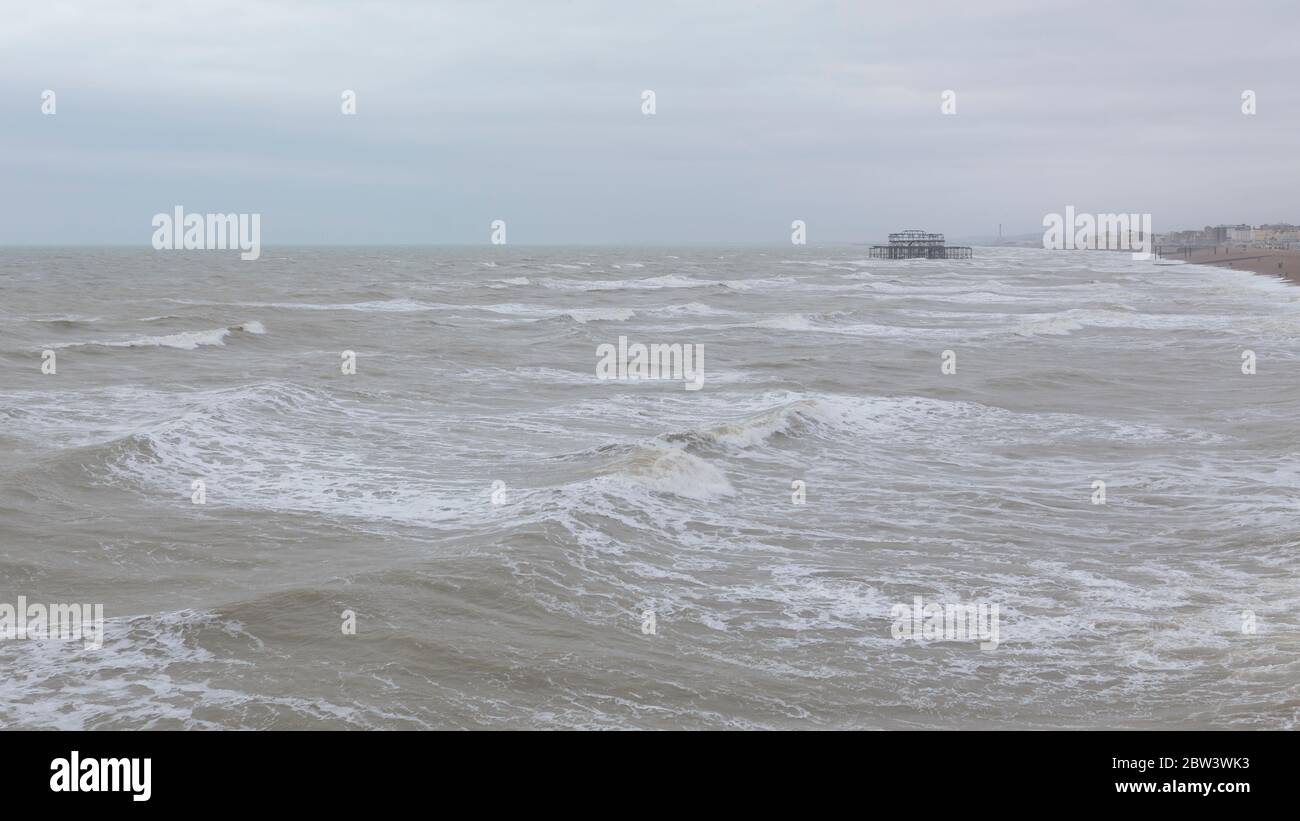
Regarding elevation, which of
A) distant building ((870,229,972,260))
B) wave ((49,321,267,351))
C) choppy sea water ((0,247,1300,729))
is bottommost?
choppy sea water ((0,247,1300,729))

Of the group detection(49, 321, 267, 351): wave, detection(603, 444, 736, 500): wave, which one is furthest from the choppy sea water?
detection(49, 321, 267, 351): wave

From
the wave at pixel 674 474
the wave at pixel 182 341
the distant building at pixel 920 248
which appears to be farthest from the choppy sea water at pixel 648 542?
the distant building at pixel 920 248

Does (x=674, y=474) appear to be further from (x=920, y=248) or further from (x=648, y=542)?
(x=920, y=248)

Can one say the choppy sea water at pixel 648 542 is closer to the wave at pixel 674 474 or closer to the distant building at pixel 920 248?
the wave at pixel 674 474

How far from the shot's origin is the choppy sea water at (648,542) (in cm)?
874

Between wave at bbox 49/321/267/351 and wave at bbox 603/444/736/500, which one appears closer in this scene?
wave at bbox 603/444/736/500

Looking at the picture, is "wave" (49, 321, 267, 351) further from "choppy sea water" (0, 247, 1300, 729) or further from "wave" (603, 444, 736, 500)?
"wave" (603, 444, 736, 500)

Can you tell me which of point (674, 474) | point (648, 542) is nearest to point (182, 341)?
point (674, 474)

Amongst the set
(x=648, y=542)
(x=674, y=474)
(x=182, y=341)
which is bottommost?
(x=648, y=542)

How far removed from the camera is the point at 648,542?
1321 cm

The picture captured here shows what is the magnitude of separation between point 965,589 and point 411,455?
985cm

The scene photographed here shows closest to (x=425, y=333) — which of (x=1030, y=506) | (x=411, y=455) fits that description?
(x=411, y=455)

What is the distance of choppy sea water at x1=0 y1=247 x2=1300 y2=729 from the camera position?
874cm
